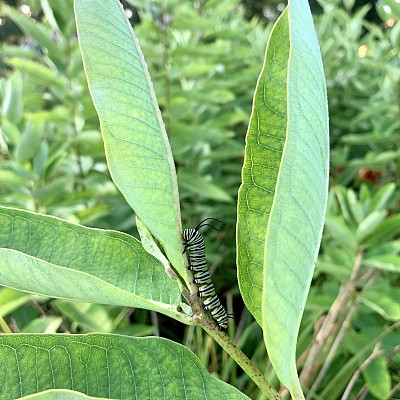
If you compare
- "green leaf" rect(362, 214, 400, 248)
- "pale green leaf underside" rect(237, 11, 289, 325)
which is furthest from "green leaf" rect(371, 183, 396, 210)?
"pale green leaf underside" rect(237, 11, 289, 325)

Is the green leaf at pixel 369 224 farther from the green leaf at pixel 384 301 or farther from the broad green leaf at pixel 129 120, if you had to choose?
the broad green leaf at pixel 129 120

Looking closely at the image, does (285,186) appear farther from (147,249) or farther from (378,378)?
(378,378)

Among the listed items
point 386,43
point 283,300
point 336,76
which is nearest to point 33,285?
A: point 283,300

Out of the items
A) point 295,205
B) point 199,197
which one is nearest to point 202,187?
point 199,197

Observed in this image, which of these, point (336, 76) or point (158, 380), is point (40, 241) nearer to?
point (158, 380)

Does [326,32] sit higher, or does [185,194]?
[326,32]

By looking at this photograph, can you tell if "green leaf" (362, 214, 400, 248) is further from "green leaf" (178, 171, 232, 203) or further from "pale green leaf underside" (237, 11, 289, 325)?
"pale green leaf underside" (237, 11, 289, 325)

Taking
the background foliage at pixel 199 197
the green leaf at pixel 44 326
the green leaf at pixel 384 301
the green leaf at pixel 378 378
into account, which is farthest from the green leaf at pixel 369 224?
the green leaf at pixel 44 326
